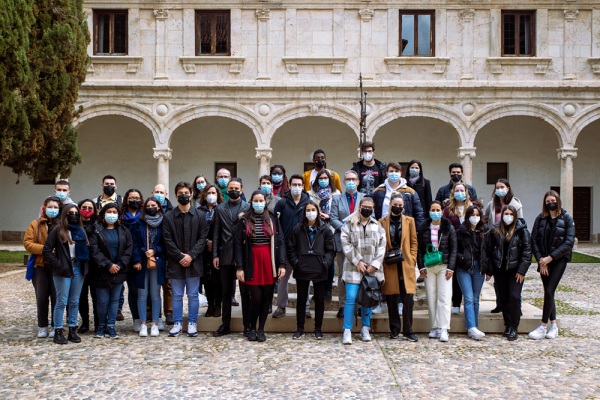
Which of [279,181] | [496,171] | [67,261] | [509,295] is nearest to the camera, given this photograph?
[67,261]

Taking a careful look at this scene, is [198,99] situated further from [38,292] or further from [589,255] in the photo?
[589,255]

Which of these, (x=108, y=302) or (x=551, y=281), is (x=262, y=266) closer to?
(x=108, y=302)

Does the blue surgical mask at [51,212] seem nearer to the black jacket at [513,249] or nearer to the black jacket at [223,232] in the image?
the black jacket at [223,232]

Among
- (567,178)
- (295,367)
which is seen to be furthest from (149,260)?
(567,178)

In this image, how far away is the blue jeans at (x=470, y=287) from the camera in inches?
237

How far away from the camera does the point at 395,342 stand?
5.91 meters

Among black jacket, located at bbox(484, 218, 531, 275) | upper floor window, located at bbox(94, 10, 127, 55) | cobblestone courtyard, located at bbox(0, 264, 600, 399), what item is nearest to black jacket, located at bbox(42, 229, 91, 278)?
cobblestone courtyard, located at bbox(0, 264, 600, 399)

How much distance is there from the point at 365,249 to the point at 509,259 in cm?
161

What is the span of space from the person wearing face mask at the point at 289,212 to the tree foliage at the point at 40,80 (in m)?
6.38

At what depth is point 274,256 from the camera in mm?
5969

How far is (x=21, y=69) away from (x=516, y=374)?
31.1 feet

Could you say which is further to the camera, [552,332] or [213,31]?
[213,31]

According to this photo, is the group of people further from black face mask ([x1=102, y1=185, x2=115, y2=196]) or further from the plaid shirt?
black face mask ([x1=102, y1=185, x2=115, y2=196])

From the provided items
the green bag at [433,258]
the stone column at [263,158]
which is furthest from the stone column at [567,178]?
the green bag at [433,258]
